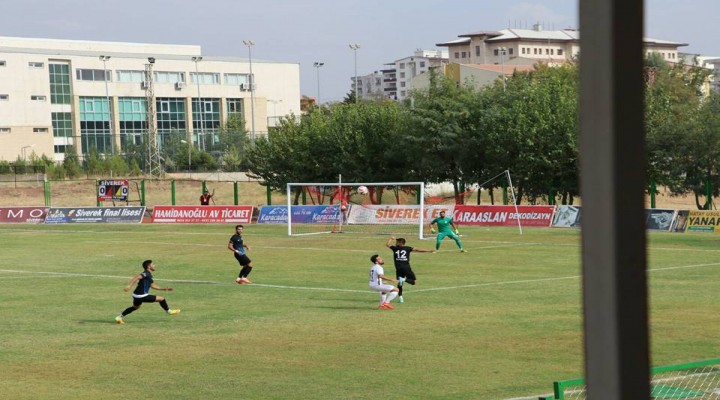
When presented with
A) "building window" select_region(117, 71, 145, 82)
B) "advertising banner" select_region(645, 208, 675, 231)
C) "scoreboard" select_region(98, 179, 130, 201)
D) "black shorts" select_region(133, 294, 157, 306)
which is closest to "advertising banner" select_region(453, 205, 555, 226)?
"advertising banner" select_region(645, 208, 675, 231)

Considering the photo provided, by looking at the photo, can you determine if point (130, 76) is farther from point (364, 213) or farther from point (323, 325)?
point (323, 325)

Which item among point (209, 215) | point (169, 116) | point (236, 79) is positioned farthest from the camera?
point (236, 79)

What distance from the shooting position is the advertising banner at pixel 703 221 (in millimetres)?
48700

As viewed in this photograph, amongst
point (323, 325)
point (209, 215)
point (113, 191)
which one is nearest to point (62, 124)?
point (113, 191)

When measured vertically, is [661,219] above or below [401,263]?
below

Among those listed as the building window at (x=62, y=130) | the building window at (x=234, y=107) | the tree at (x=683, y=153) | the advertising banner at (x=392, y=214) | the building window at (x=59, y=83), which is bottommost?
the advertising banner at (x=392, y=214)

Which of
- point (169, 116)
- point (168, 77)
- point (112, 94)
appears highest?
point (168, 77)

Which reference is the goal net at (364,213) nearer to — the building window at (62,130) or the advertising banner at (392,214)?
the advertising banner at (392,214)

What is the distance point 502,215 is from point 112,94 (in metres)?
76.3

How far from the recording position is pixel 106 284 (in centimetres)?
3494

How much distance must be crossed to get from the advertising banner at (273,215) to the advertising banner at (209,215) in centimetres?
108

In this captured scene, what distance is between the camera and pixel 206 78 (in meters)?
131

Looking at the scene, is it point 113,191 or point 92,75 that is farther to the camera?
point 92,75

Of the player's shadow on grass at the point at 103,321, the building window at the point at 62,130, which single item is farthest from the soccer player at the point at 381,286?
the building window at the point at 62,130
